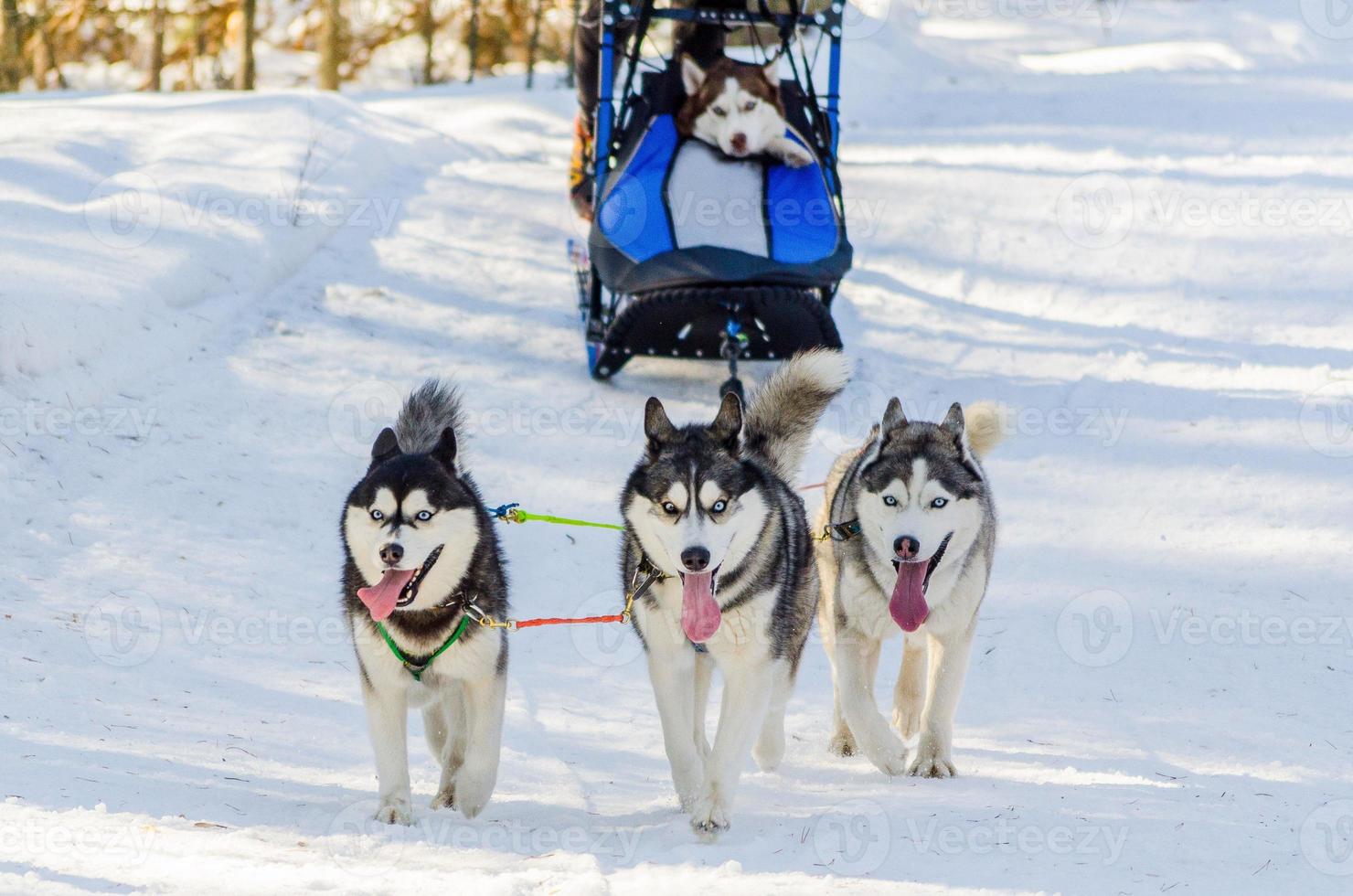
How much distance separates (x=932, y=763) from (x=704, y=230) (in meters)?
3.45

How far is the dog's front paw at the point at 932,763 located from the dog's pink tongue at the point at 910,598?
350 mm

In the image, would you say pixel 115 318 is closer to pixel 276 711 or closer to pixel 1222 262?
pixel 276 711

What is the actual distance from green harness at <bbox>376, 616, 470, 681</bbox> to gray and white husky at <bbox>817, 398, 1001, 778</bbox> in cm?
113

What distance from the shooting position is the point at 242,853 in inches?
112

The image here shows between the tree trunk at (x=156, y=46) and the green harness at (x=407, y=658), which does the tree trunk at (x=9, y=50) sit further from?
the green harness at (x=407, y=658)

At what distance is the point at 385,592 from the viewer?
3.39 meters

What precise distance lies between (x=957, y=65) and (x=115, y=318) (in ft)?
40.9

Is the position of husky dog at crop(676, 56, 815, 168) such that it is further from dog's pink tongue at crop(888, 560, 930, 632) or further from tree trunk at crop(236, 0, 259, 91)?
tree trunk at crop(236, 0, 259, 91)

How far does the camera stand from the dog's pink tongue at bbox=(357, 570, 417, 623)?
11.0ft

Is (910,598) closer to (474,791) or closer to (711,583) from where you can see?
(711,583)

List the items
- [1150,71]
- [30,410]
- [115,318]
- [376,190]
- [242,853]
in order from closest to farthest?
1. [242,853]
2. [30,410]
3. [115,318]
4. [376,190]
5. [1150,71]

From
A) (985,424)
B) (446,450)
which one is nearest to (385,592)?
(446,450)

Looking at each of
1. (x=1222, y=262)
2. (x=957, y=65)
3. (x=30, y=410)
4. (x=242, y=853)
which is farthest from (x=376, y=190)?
(x=957, y=65)

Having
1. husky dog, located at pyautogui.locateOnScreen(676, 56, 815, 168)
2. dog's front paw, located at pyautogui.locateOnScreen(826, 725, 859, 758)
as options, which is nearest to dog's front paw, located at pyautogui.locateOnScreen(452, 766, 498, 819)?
dog's front paw, located at pyautogui.locateOnScreen(826, 725, 859, 758)
